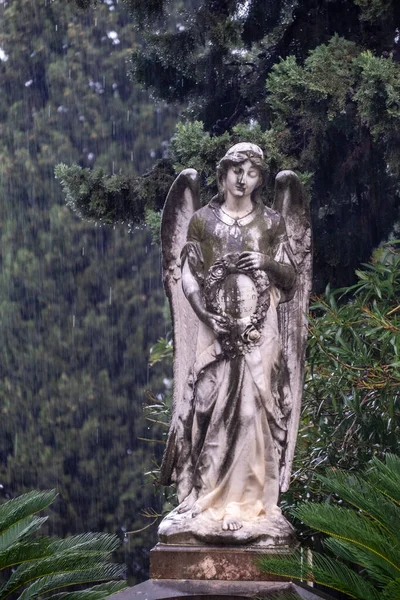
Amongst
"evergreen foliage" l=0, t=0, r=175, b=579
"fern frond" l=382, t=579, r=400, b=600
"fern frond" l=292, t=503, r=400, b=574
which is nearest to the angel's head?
"fern frond" l=292, t=503, r=400, b=574

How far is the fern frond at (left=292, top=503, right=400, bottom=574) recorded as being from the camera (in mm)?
5121

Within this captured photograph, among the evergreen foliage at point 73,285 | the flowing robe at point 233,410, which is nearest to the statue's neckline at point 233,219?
the flowing robe at point 233,410

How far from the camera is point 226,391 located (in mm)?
6020

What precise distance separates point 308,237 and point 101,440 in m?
9.59

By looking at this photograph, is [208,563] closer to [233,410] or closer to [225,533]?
[225,533]

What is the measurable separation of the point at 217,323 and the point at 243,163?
0.82 m

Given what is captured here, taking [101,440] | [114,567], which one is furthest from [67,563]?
[101,440]

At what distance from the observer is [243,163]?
20.6ft

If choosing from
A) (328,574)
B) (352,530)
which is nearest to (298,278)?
(352,530)

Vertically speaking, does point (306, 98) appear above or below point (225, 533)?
above

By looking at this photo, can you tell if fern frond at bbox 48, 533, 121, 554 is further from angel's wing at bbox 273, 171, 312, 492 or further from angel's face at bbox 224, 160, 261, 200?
angel's face at bbox 224, 160, 261, 200

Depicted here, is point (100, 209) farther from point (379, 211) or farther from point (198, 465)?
point (198, 465)

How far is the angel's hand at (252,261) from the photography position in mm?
6109

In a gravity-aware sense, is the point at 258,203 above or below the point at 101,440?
above
